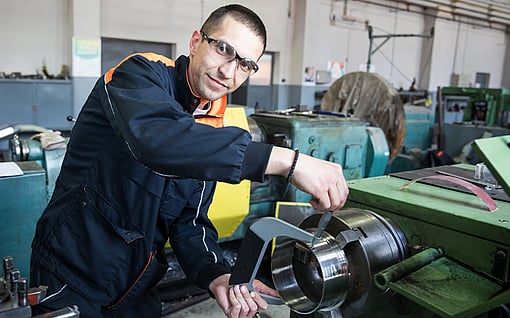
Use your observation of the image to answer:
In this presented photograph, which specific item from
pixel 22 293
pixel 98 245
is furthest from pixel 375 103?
pixel 22 293

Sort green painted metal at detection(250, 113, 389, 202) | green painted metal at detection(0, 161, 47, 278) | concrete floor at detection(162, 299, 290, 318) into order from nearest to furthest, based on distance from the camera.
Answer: green painted metal at detection(0, 161, 47, 278) < concrete floor at detection(162, 299, 290, 318) < green painted metal at detection(250, 113, 389, 202)

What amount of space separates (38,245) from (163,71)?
418mm

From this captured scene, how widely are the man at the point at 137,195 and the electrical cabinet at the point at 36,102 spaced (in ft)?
11.1

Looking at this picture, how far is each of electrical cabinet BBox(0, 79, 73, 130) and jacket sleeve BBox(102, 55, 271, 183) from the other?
365 cm

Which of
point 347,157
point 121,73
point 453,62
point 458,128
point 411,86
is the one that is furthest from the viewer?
point 453,62

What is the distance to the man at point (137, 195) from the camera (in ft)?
2.19

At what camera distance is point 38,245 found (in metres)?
Result: 0.85

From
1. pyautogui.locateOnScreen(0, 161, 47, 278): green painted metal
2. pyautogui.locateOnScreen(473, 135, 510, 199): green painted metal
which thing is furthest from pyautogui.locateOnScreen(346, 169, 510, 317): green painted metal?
pyautogui.locateOnScreen(0, 161, 47, 278): green painted metal

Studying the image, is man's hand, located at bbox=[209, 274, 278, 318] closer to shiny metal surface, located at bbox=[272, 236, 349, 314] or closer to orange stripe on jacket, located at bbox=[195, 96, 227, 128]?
shiny metal surface, located at bbox=[272, 236, 349, 314]

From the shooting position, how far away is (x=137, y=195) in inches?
31.9

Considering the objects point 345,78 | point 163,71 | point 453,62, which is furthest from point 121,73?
point 453,62

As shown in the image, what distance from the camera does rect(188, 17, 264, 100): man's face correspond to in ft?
2.43

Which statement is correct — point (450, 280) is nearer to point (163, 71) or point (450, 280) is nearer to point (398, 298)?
point (398, 298)

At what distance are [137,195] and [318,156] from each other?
1524mm
